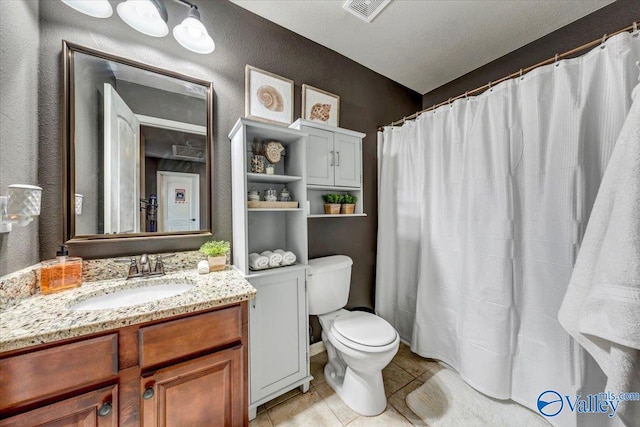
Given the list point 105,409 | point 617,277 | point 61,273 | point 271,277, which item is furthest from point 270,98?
point 617,277

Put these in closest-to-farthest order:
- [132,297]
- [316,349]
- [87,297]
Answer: [87,297] → [132,297] → [316,349]

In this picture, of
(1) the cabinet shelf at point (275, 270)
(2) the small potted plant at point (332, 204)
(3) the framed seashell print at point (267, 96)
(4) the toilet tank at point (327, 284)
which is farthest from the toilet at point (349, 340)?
(3) the framed seashell print at point (267, 96)

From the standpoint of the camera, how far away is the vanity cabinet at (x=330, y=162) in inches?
63.9

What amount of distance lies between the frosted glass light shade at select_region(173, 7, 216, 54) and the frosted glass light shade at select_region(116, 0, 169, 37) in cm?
8

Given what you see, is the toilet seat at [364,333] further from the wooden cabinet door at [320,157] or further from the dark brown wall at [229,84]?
the wooden cabinet door at [320,157]

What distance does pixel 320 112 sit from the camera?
1.88m

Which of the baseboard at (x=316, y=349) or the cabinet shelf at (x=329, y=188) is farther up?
the cabinet shelf at (x=329, y=188)

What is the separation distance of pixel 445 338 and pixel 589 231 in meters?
1.14

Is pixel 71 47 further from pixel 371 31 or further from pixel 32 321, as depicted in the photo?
pixel 371 31

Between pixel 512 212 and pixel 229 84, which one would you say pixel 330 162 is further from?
pixel 512 212

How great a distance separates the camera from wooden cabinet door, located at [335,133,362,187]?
1.75 meters

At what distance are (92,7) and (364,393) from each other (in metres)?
2.36

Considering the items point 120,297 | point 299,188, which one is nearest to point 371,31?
point 299,188

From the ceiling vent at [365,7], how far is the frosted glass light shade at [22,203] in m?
1.88
